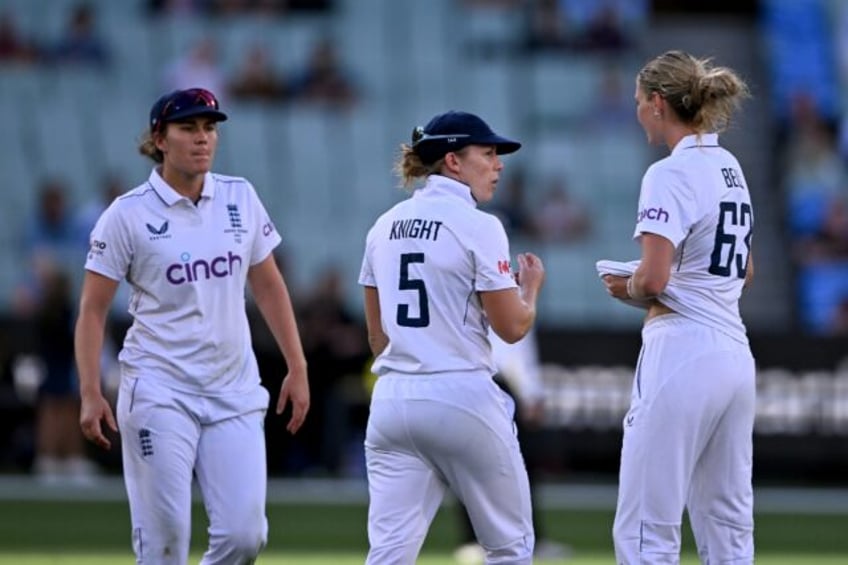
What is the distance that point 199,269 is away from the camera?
8.81 m

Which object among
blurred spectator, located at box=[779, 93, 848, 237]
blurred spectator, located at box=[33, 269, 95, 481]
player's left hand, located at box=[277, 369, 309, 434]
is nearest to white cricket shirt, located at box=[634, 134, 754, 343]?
player's left hand, located at box=[277, 369, 309, 434]

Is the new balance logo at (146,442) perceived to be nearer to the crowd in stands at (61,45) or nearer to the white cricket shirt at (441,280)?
the white cricket shirt at (441,280)

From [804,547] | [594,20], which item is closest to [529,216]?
[594,20]

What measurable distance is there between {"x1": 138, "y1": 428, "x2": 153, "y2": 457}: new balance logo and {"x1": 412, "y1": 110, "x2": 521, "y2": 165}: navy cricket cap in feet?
5.84

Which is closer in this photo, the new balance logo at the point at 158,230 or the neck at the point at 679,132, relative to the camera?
the neck at the point at 679,132

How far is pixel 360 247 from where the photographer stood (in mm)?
23797

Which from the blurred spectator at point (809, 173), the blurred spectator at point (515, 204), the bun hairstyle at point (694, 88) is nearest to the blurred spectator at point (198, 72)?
the blurred spectator at point (515, 204)

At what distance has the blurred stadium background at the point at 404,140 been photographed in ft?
68.7

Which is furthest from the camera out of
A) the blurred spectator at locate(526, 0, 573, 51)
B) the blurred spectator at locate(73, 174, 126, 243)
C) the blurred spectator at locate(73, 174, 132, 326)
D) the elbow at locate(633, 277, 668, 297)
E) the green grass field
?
the blurred spectator at locate(526, 0, 573, 51)

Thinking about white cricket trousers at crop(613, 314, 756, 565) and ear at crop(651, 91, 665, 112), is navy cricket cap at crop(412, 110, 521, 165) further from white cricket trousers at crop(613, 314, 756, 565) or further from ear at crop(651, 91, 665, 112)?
white cricket trousers at crop(613, 314, 756, 565)

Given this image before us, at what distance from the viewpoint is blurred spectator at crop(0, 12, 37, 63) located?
977 inches

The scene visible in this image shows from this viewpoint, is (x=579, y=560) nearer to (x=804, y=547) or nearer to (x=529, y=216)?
(x=804, y=547)

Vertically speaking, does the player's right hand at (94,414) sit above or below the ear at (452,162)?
below

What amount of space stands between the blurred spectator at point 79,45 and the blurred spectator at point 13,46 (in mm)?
273
